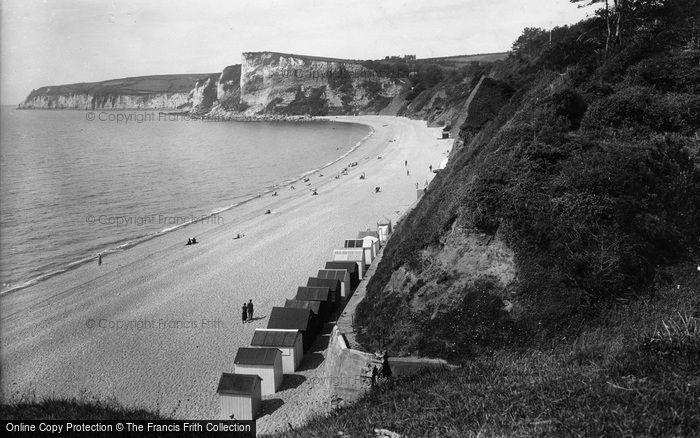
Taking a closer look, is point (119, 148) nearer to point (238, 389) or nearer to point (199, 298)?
point (199, 298)

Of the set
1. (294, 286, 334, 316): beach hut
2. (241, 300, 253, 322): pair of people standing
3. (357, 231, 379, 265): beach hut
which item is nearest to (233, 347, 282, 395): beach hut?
(294, 286, 334, 316): beach hut

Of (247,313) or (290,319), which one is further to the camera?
(247,313)

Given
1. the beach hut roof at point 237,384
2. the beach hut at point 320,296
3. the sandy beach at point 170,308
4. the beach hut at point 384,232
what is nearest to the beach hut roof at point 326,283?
the beach hut at point 320,296

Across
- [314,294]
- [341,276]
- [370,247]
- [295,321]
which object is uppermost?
[370,247]

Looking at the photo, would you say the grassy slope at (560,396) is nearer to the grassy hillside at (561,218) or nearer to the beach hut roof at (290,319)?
the grassy hillside at (561,218)

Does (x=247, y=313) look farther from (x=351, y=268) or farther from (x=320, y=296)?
(x=351, y=268)

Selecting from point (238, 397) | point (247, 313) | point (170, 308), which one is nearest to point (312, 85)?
point (170, 308)
